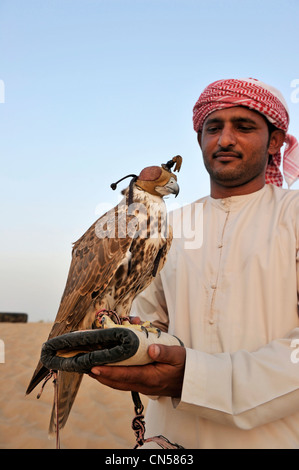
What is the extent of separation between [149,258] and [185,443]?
789mm

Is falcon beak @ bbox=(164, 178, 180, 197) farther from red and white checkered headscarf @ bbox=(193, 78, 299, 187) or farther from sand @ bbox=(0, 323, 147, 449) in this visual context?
sand @ bbox=(0, 323, 147, 449)

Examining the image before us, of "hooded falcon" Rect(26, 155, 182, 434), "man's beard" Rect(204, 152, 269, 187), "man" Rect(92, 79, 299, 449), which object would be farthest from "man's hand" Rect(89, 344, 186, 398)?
"man's beard" Rect(204, 152, 269, 187)

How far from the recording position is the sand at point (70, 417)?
511 centimetres

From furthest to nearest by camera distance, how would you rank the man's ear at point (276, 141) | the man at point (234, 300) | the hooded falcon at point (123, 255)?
the man's ear at point (276, 141)
the hooded falcon at point (123, 255)
the man at point (234, 300)

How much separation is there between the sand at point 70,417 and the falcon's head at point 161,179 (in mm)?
4166

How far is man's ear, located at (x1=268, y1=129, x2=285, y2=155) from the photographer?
2.38 meters

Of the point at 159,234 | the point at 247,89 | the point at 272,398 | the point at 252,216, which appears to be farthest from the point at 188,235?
the point at 272,398

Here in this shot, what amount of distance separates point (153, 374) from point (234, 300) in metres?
0.53

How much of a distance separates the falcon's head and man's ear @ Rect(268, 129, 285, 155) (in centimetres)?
91

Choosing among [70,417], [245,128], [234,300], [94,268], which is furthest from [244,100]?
[70,417]

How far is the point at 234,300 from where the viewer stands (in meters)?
1.90

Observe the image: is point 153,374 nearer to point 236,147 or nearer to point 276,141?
point 236,147

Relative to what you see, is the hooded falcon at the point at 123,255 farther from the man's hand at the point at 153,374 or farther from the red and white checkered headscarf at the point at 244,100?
the red and white checkered headscarf at the point at 244,100
